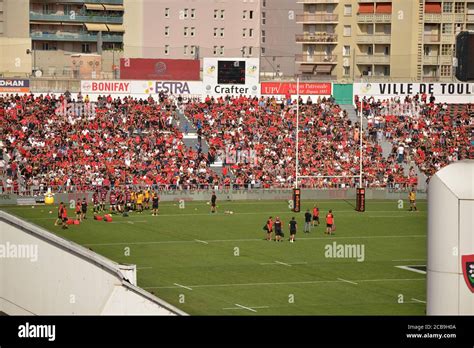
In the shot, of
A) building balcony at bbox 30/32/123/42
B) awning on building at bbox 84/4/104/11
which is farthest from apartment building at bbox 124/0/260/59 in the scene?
awning on building at bbox 84/4/104/11

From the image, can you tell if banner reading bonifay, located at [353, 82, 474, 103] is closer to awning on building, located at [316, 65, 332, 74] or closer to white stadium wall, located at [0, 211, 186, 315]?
awning on building, located at [316, 65, 332, 74]

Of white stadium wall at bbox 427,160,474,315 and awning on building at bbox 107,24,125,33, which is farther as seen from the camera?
awning on building at bbox 107,24,125,33

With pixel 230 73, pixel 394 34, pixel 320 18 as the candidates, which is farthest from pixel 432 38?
pixel 230 73

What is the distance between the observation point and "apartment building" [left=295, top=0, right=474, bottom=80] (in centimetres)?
9438

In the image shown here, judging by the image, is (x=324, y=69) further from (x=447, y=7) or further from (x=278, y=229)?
(x=278, y=229)

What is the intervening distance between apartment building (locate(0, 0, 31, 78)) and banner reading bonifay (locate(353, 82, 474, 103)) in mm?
24449

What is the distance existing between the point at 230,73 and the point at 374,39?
24991mm

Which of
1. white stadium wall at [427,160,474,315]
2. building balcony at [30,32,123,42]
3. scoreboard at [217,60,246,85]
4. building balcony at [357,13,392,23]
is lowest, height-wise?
white stadium wall at [427,160,474,315]

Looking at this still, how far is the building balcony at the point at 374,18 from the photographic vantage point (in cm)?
9488

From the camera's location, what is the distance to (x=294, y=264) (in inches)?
1597

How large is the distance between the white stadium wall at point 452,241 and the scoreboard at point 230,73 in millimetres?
59275
